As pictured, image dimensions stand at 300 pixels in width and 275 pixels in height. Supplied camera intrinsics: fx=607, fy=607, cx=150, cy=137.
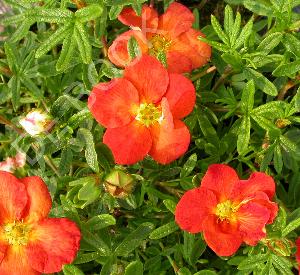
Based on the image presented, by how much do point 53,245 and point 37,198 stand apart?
14 centimetres

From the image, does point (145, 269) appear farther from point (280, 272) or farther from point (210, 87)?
point (210, 87)

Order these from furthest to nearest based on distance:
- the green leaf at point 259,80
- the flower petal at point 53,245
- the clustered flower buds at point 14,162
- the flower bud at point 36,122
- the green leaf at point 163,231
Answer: the clustered flower buds at point 14,162
the green leaf at point 259,80
the green leaf at point 163,231
the flower bud at point 36,122
the flower petal at point 53,245

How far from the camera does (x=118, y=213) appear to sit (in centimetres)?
238

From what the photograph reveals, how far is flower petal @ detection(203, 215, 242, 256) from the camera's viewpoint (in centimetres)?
178

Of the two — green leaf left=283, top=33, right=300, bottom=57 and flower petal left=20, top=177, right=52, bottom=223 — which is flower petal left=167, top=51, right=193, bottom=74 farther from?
flower petal left=20, top=177, right=52, bottom=223

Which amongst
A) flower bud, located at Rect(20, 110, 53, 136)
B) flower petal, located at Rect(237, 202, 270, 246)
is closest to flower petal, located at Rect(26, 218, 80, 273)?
flower bud, located at Rect(20, 110, 53, 136)

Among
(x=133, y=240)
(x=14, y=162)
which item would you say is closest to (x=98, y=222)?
(x=133, y=240)

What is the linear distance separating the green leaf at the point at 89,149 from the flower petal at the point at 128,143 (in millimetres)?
120

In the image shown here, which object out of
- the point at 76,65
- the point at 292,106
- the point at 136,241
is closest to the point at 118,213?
the point at 136,241

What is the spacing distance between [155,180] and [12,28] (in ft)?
2.95

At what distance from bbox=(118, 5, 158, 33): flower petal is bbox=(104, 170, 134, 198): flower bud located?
1.85 feet

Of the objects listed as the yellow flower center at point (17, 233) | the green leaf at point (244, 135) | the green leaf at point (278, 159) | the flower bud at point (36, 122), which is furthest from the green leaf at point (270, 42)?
the yellow flower center at point (17, 233)

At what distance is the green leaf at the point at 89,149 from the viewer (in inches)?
75.8

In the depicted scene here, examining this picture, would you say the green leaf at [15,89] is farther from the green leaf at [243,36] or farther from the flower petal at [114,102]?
the green leaf at [243,36]
